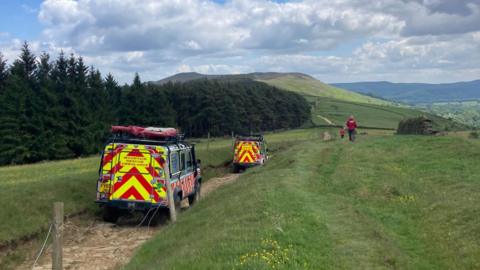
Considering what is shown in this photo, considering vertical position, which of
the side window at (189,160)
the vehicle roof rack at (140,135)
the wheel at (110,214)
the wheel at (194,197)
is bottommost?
the wheel at (194,197)

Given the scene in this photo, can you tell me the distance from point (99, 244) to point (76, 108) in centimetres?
4664

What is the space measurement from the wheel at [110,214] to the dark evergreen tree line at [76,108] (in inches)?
1478

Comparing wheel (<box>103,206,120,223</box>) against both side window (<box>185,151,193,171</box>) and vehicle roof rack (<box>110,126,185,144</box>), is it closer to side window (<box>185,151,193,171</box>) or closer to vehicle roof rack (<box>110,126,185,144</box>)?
vehicle roof rack (<box>110,126,185,144</box>)

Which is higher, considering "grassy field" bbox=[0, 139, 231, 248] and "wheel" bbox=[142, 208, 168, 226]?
"grassy field" bbox=[0, 139, 231, 248]

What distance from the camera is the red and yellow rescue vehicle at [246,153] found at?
39.5m

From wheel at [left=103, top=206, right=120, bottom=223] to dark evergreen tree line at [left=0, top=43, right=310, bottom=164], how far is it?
37541mm

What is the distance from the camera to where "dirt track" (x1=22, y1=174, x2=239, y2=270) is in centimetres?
1338

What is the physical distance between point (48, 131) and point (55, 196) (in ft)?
126

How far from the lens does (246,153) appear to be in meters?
39.5

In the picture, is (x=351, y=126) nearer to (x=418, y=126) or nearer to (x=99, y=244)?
(x=418, y=126)

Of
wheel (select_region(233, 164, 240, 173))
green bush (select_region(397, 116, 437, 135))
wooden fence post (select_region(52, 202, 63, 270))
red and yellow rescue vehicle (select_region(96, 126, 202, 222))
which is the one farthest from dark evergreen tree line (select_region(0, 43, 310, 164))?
wooden fence post (select_region(52, 202, 63, 270))

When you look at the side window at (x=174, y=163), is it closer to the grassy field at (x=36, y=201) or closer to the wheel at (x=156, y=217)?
the wheel at (x=156, y=217)

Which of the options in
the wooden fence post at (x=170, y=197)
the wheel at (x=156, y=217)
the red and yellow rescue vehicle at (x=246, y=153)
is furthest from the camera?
the red and yellow rescue vehicle at (x=246, y=153)

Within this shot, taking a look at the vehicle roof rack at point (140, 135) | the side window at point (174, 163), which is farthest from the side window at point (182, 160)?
the vehicle roof rack at point (140, 135)
